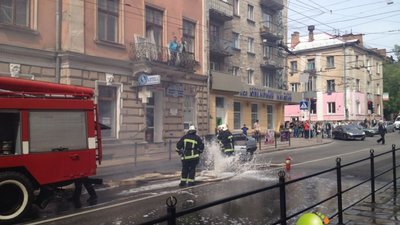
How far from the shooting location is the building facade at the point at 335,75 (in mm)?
55250

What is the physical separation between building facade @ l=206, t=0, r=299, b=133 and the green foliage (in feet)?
112

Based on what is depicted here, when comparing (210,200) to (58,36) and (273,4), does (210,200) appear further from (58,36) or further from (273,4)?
(273,4)

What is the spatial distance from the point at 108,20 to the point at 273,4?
20.5m

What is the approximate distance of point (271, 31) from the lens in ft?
124

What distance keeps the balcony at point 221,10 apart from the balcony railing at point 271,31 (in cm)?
568

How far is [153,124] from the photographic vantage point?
2414cm

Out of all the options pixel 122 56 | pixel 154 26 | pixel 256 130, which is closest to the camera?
pixel 122 56

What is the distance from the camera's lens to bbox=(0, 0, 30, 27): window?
654 inches

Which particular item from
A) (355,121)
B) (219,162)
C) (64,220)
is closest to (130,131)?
(219,162)

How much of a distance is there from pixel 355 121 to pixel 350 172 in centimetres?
4348

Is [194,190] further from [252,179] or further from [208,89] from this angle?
[208,89]

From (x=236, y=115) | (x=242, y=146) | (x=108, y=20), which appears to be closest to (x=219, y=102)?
(x=236, y=115)

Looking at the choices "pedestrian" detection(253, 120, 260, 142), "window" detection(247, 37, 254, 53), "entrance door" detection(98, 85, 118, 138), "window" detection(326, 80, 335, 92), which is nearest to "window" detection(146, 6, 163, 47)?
"entrance door" detection(98, 85, 118, 138)

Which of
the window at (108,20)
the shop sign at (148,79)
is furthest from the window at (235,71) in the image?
the window at (108,20)
